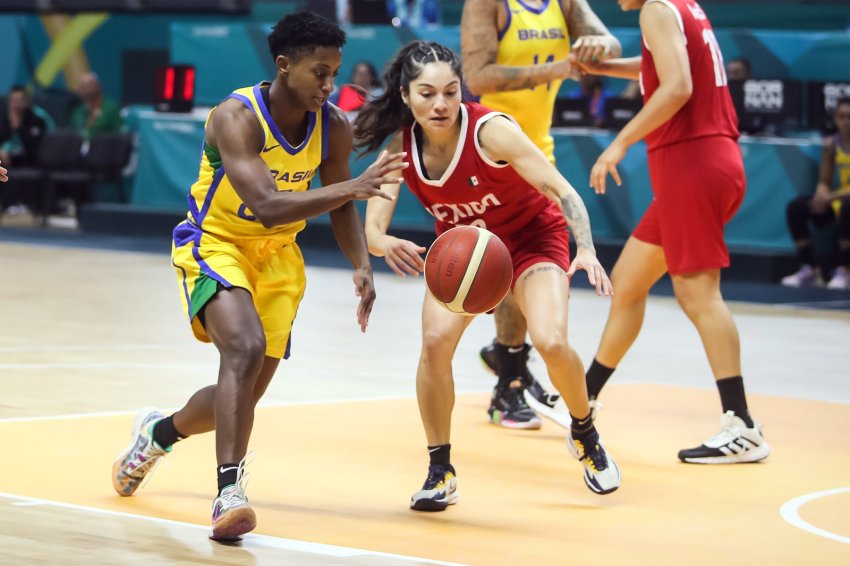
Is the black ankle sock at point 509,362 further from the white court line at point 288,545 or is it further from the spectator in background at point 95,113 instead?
the spectator in background at point 95,113

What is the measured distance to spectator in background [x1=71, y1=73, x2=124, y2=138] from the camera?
58.5 ft

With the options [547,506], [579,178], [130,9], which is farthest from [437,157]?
[130,9]

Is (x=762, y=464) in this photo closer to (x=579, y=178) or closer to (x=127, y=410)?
(x=127, y=410)

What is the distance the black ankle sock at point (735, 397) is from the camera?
254 inches

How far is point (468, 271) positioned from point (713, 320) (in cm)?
154

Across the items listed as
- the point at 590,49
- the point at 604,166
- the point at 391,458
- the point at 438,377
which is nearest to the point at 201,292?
the point at 438,377

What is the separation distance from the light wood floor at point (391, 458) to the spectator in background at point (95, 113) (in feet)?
23.6

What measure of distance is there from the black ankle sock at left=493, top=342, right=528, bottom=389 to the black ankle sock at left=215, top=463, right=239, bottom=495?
2.60 meters

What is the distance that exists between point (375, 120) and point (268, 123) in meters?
0.80

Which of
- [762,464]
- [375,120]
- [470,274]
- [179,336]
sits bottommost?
[179,336]

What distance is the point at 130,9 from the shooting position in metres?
18.9

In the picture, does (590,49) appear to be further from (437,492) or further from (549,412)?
(437,492)

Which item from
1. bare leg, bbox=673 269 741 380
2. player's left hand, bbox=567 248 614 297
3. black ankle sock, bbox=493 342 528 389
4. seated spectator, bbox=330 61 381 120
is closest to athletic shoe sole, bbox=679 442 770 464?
bare leg, bbox=673 269 741 380

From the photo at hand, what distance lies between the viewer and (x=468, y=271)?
534cm
